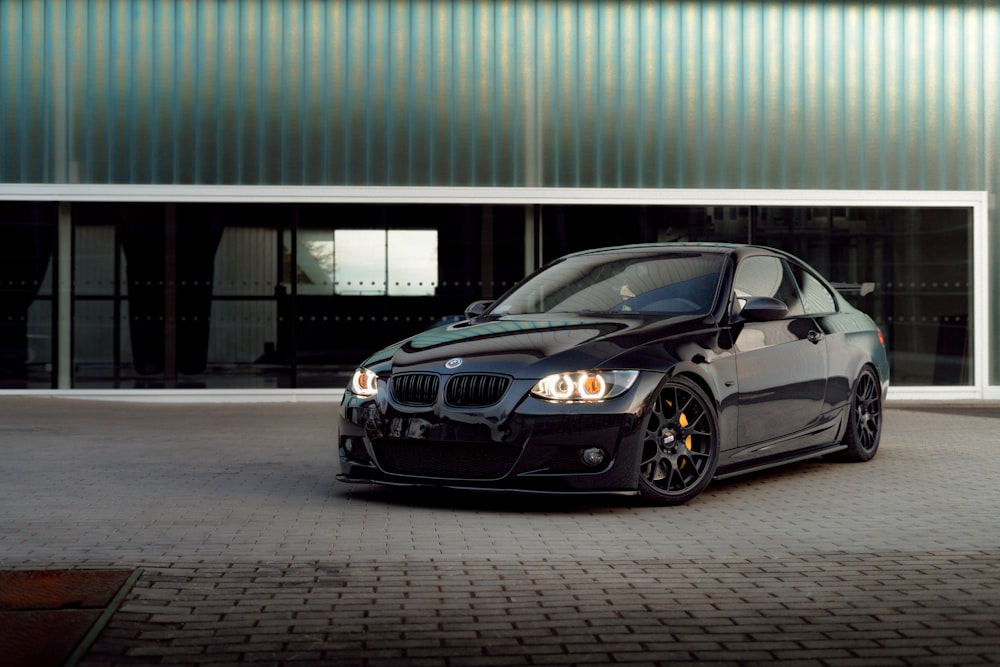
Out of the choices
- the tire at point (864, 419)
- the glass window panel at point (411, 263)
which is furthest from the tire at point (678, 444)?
the glass window panel at point (411, 263)

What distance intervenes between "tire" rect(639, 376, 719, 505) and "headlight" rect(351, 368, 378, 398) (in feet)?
5.24

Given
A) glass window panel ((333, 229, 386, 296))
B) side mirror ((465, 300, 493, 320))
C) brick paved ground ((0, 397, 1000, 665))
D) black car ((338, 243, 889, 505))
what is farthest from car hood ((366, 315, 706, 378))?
glass window panel ((333, 229, 386, 296))

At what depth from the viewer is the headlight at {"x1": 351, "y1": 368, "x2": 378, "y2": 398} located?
7.62 metres

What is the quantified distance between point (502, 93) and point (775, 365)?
9329 millimetres

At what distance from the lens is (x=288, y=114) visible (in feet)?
54.6

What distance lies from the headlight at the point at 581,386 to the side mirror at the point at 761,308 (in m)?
1.35

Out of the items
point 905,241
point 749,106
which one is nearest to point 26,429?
point 749,106

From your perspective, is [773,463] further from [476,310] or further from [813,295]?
[476,310]

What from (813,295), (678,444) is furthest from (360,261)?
(678,444)

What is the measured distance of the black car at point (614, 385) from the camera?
23.1ft

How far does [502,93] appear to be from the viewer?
664 inches

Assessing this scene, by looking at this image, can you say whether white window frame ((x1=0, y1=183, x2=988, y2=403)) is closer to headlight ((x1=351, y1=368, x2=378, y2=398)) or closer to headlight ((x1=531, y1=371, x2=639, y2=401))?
headlight ((x1=351, y1=368, x2=378, y2=398))

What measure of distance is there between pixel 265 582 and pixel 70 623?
940 millimetres

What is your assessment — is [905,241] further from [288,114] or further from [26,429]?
[26,429]
